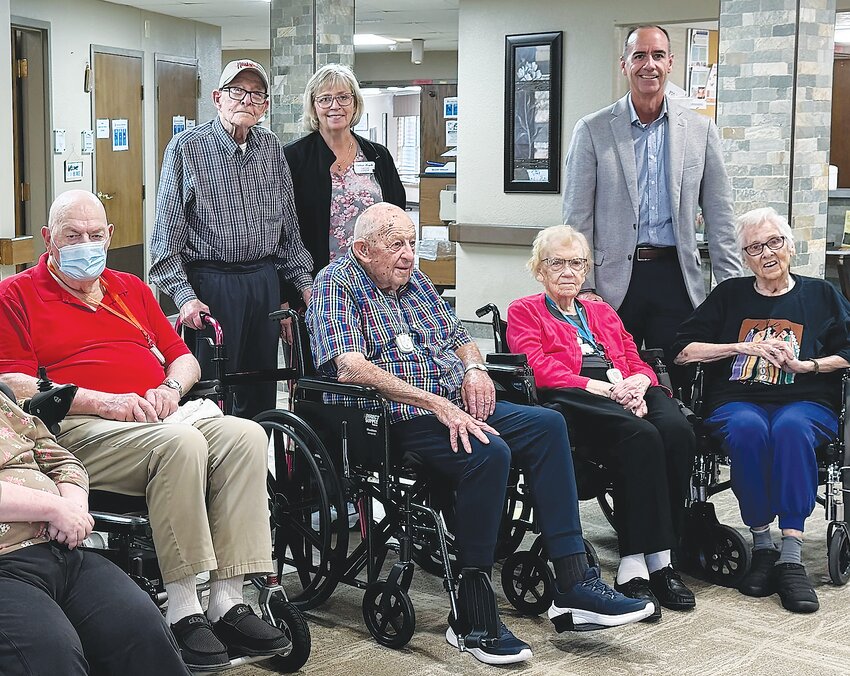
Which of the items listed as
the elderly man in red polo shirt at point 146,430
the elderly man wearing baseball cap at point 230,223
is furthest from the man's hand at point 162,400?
the elderly man wearing baseball cap at point 230,223

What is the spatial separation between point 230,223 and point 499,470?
4.25 ft

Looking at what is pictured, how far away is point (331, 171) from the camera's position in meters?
3.83

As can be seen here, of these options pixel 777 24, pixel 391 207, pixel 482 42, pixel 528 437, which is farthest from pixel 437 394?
pixel 482 42

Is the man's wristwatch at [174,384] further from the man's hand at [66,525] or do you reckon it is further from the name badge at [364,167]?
the name badge at [364,167]

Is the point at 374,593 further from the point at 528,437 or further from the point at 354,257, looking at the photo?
the point at 354,257

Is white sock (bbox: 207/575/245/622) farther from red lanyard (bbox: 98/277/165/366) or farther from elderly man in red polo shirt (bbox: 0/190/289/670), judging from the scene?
red lanyard (bbox: 98/277/165/366)

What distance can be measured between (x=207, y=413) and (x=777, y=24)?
3313mm

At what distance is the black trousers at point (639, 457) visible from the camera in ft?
10.3

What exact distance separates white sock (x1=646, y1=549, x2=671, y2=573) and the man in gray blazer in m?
0.74

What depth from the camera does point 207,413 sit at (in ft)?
9.19

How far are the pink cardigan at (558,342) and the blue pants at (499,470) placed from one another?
0.97 ft

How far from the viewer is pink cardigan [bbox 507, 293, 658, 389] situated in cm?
336

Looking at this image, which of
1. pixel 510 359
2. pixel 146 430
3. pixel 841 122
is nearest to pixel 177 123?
pixel 841 122

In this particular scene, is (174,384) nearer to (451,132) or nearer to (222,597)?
(222,597)
